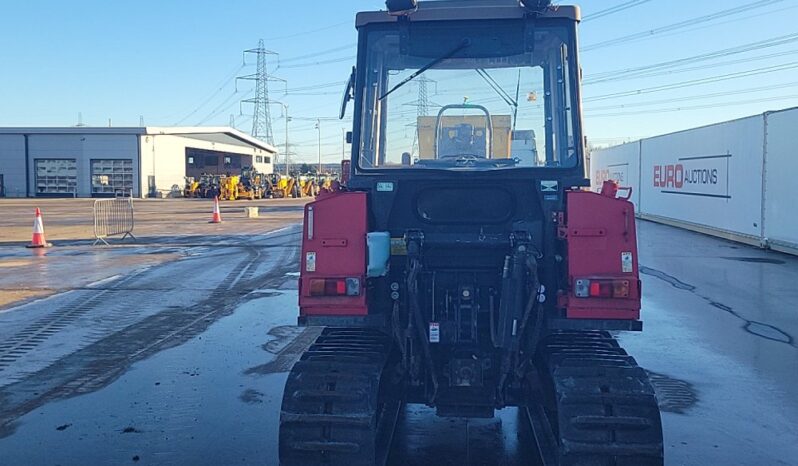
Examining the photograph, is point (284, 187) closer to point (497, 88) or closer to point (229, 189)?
point (229, 189)

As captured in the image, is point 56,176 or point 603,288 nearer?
point 603,288

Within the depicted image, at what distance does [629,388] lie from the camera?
13.6ft

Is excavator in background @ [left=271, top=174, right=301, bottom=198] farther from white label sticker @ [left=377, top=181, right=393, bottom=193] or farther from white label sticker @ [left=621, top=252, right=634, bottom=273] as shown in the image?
white label sticker @ [left=621, top=252, right=634, bottom=273]

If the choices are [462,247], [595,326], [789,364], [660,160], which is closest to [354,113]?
[462,247]

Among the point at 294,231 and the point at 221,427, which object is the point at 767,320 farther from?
the point at 294,231

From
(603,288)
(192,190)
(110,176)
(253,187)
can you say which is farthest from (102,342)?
(110,176)

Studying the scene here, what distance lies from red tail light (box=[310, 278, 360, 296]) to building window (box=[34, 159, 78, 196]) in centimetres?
6121

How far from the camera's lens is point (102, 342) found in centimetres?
880

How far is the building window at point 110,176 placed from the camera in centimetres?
6031

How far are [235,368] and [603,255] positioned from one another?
174 inches

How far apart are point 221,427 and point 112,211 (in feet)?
66.3

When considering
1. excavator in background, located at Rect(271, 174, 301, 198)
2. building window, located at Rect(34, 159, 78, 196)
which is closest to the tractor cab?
excavator in background, located at Rect(271, 174, 301, 198)

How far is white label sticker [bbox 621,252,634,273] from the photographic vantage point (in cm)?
433

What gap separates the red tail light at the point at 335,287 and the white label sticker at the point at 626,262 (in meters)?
1.48
